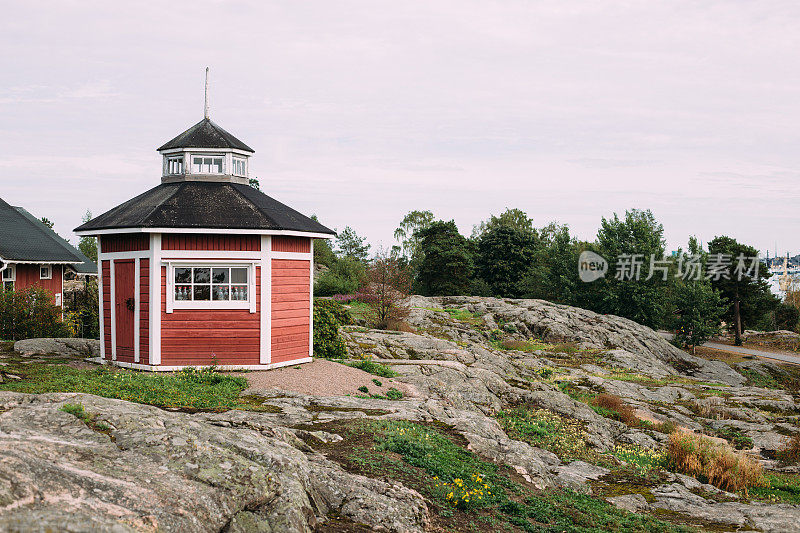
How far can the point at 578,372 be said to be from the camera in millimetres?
29469

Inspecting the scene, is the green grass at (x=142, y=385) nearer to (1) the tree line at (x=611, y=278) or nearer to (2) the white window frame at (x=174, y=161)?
(2) the white window frame at (x=174, y=161)

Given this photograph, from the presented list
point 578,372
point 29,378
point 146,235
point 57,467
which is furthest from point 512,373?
point 57,467

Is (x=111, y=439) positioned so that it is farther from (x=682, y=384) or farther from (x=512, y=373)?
(x=682, y=384)

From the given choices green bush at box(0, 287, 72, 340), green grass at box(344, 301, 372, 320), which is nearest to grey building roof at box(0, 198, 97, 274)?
green bush at box(0, 287, 72, 340)

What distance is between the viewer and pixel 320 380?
17.2m

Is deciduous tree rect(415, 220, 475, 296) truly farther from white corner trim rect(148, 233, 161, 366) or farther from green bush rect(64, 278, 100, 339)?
white corner trim rect(148, 233, 161, 366)

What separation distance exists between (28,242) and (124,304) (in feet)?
67.8

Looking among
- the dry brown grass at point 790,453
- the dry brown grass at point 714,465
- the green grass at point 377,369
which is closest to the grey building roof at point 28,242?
the green grass at point 377,369

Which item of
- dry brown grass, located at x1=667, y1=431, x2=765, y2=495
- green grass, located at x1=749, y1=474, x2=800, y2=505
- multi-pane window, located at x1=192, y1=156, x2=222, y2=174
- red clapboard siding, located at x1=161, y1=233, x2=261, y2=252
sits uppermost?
multi-pane window, located at x1=192, y1=156, x2=222, y2=174

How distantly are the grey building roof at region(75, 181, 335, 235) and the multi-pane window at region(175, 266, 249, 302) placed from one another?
141 centimetres

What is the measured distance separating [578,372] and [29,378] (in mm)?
23290

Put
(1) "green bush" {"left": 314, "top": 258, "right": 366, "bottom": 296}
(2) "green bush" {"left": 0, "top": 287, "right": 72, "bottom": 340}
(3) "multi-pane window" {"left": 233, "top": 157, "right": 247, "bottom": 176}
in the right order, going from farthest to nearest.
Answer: (1) "green bush" {"left": 314, "top": 258, "right": 366, "bottom": 296}
(2) "green bush" {"left": 0, "top": 287, "right": 72, "bottom": 340}
(3) "multi-pane window" {"left": 233, "top": 157, "right": 247, "bottom": 176}

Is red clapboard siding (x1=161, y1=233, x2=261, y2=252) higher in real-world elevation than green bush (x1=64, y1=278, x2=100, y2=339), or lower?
higher

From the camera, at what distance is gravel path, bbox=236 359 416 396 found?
1606 cm
